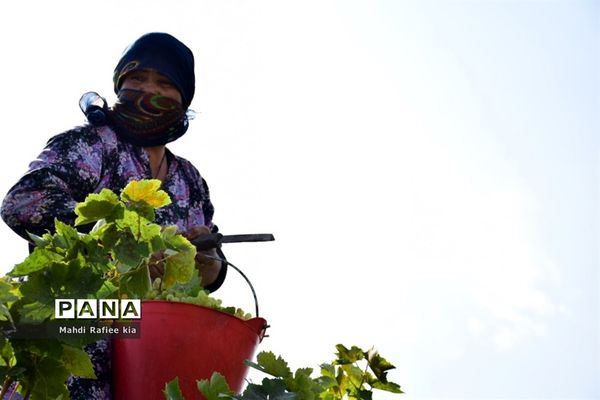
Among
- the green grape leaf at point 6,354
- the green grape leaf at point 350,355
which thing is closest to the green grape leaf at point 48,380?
the green grape leaf at point 6,354

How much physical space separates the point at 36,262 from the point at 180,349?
2.77 ft

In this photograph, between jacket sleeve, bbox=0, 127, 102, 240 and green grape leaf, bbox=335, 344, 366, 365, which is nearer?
green grape leaf, bbox=335, 344, 366, 365

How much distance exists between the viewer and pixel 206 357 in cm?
210

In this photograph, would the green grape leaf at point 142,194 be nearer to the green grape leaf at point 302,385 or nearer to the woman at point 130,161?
the green grape leaf at point 302,385

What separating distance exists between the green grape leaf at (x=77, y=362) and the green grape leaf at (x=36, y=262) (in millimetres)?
141

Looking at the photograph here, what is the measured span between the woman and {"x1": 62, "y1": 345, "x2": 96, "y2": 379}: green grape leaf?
1039 millimetres

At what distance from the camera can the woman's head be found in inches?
129

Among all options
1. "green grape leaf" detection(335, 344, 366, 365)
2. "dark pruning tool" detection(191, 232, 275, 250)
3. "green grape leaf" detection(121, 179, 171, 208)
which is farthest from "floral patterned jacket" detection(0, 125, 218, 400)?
"green grape leaf" detection(121, 179, 171, 208)

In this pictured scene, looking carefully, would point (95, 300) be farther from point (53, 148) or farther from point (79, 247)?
point (53, 148)

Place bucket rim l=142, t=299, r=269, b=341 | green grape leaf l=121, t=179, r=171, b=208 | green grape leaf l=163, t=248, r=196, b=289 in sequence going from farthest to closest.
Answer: bucket rim l=142, t=299, r=269, b=341 < green grape leaf l=163, t=248, r=196, b=289 < green grape leaf l=121, t=179, r=171, b=208

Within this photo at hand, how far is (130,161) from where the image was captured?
3.05m

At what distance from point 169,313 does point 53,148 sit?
1.01 meters

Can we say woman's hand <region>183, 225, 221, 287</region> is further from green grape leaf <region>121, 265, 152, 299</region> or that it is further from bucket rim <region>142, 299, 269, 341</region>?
green grape leaf <region>121, 265, 152, 299</region>

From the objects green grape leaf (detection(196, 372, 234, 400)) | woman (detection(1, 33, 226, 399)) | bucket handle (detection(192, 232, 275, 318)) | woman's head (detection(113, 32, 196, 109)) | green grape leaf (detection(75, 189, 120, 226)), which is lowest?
green grape leaf (detection(196, 372, 234, 400))
